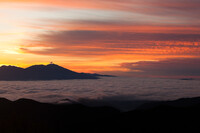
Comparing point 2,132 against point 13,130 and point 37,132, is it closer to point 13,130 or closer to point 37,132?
point 13,130

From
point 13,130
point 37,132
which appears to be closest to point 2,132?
point 13,130

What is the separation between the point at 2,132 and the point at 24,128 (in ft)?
54.3

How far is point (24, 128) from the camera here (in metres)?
199

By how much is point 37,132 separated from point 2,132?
25196 millimetres

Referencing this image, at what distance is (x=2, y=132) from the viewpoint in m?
189

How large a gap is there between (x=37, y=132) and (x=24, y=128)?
10.3 meters

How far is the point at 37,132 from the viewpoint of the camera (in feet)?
655

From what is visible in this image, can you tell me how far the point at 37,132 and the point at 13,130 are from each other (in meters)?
17.6

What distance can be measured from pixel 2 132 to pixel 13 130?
309 inches

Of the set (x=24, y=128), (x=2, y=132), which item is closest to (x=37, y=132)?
(x=24, y=128)

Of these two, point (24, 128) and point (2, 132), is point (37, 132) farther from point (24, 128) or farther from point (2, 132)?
point (2, 132)
